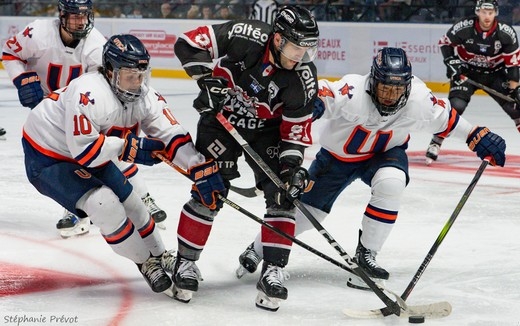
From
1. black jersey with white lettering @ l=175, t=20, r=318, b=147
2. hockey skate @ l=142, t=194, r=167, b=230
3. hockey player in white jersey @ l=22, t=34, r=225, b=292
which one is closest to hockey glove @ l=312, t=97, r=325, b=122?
black jersey with white lettering @ l=175, t=20, r=318, b=147

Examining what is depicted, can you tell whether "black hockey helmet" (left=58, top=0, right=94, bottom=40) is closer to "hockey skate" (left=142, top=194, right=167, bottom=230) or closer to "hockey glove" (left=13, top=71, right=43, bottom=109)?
"hockey glove" (left=13, top=71, right=43, bottom=109)

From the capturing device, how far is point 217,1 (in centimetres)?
1241

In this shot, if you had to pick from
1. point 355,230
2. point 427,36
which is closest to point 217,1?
point 427,36

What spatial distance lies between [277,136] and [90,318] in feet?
3.18

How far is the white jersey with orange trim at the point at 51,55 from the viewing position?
4617mm

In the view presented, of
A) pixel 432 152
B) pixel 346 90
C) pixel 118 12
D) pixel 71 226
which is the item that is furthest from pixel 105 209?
pixel 118 12

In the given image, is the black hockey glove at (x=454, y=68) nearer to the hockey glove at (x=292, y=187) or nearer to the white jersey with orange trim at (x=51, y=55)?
the white jersey with orange trim at (x=51, y=55)

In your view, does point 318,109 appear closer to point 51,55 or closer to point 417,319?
point 417,319

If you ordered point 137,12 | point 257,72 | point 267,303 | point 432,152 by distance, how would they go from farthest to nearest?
point 137,12, point 432,152, point 257,72, point 267,303

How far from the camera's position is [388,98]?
338cm

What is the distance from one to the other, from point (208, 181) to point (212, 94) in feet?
0.99

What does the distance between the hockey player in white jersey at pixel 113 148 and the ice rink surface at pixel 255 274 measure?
0.22m

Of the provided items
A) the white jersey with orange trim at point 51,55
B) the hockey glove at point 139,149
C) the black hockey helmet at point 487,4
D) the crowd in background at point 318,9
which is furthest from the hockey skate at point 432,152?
the crowd in background at point 318,9

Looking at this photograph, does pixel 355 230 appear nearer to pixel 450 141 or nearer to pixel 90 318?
pixel 90 318
